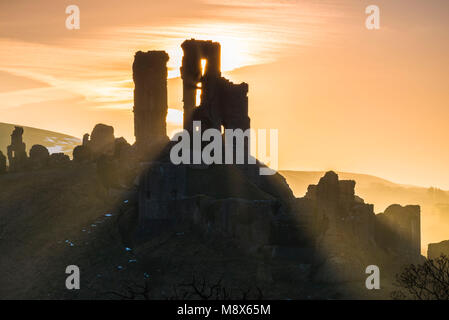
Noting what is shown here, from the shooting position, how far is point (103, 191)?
57.2 metres

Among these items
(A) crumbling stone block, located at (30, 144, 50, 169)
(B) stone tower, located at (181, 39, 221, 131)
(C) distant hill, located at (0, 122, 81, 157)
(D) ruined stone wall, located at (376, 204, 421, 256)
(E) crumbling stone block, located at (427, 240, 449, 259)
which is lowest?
(E) crumbling stone block, located at (427, 240, 449, 259)

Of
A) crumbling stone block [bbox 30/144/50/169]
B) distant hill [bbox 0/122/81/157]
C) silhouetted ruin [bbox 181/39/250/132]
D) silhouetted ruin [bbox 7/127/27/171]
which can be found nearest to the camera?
silhouetted ruin [bbox 181/39/250/132]

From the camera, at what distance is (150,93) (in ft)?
233

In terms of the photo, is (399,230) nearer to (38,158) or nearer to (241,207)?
(241,207)

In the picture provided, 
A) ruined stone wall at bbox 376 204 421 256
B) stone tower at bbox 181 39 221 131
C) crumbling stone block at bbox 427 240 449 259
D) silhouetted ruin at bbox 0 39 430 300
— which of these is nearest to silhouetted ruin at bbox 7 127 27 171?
silhouetted ruin at bbox 0 39 430 300

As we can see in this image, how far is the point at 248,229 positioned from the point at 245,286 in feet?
15.2

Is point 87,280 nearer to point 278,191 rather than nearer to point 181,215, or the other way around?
point 181,215

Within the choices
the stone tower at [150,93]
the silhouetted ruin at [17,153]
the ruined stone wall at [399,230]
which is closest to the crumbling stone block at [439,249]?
the ruined stone wall at [399,230]

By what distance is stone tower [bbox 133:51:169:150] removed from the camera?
2776 inches

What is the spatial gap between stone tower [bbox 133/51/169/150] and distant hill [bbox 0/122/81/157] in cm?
8318

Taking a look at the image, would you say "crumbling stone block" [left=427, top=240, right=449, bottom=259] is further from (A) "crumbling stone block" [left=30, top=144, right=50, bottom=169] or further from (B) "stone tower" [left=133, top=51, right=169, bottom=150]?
(A) "crumbling stone block" [left=30, top=144, right=50, bottom=169]

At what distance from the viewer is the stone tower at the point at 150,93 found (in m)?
70.5
